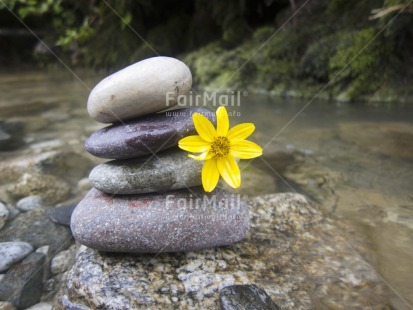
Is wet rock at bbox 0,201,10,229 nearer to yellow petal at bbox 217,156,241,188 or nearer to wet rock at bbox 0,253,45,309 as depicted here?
wet rock at bbox 0,253,45,309

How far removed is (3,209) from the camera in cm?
305

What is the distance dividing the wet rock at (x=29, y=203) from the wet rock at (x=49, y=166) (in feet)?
1.67

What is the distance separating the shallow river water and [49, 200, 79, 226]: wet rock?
1.51 metres

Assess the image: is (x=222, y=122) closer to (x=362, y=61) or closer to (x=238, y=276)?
(x=238, y=276)

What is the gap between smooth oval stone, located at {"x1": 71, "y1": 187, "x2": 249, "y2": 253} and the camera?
6.87 feet

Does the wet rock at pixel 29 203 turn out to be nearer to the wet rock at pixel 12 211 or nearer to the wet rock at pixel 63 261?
the wet rock at pixel 12 211

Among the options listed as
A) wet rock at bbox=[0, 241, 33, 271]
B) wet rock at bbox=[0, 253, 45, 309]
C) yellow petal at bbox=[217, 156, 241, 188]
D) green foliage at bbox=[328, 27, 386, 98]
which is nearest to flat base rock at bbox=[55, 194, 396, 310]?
wet rock at bbox=[0, 253, 45, 309]

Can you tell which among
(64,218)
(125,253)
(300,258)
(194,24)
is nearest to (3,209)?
(64,218)

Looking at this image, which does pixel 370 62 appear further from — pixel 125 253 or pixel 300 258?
pixel 125 253

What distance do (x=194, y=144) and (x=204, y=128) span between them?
10cm

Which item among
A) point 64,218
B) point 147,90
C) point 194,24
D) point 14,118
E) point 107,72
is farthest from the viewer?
point 107,72

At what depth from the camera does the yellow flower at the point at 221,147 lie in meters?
2.06

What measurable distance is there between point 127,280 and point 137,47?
884 centimetres

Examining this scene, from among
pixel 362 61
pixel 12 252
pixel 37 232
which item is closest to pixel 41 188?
pixel 37 232
